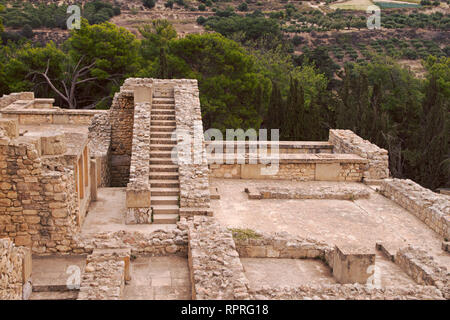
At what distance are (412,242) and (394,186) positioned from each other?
295 cm

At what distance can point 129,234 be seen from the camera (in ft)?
30.2

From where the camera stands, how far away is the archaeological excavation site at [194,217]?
7.69m

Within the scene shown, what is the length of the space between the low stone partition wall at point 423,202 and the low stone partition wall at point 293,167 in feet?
4.50

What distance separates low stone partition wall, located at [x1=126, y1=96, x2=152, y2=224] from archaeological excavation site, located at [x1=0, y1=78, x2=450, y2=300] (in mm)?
29

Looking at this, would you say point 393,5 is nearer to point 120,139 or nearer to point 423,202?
point 120,139

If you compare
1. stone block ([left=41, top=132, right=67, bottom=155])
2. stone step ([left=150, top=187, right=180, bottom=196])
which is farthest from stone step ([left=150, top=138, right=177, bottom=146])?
stone block ([left=41, top=132, right=67, bottom=155])

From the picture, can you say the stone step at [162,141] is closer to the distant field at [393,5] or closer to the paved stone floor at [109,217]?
the paved stone floor at [109,217]

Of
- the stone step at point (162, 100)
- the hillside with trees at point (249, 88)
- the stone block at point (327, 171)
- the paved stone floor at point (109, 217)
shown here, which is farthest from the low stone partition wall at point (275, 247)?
the hillside with trees at point (249, 88)

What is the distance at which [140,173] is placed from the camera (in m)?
11.8

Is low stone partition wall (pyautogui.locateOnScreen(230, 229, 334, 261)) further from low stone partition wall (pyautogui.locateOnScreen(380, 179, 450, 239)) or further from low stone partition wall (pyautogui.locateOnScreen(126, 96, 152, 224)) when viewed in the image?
low stone partition wall (pyautogui.locateOnScreen(380, 179, 450, 239))

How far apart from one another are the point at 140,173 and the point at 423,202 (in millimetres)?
6632

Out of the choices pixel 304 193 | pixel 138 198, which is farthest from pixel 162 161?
pixel 304 193

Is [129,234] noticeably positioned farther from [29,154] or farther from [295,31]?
[295,31]

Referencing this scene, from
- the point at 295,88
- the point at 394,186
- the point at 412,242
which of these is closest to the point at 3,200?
the point at 412,242
